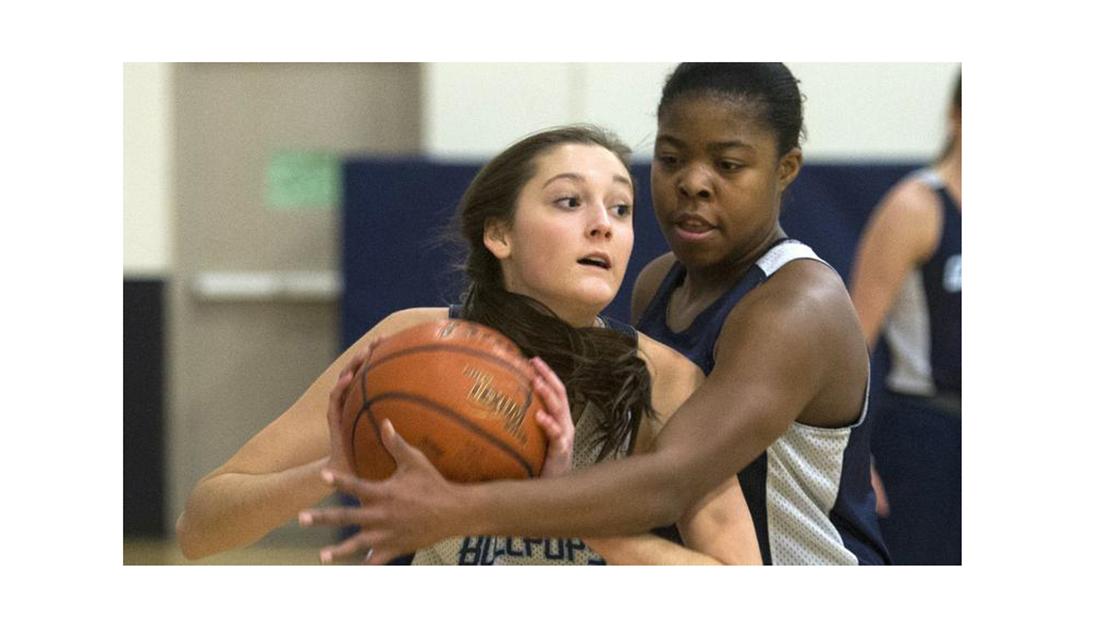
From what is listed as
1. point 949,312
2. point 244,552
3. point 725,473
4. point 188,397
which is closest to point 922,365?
point 949,312

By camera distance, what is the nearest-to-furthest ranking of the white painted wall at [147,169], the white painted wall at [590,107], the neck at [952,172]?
the white painted wall at [590,107], the white painted wall at [147,169], the neck at [952,172]

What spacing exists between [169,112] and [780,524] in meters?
2.16

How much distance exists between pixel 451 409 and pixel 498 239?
0.34 m

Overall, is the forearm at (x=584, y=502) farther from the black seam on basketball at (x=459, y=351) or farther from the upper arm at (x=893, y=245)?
the upper arm at (x=893, y=245)

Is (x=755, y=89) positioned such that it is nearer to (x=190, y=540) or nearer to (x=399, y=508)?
(x=399, y=508)

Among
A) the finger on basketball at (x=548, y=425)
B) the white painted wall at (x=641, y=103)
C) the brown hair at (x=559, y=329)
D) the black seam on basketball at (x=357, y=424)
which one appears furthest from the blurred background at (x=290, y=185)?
the black seam on basketball at (x=357, y=424)

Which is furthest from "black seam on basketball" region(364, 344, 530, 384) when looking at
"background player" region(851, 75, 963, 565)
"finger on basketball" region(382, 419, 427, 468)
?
"background player" region(851, 75, 963, 565)

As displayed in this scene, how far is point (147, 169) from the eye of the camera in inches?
147

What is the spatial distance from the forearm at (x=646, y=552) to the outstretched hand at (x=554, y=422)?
0.47 feet

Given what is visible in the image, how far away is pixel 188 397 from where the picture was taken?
4266mm

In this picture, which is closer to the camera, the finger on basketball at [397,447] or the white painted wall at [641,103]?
the finger on basketball at [397,447]

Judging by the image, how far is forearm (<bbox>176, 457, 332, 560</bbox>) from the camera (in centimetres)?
214

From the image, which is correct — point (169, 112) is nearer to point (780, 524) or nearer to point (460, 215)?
point (460, 215)

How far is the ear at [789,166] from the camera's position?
2.17 m
